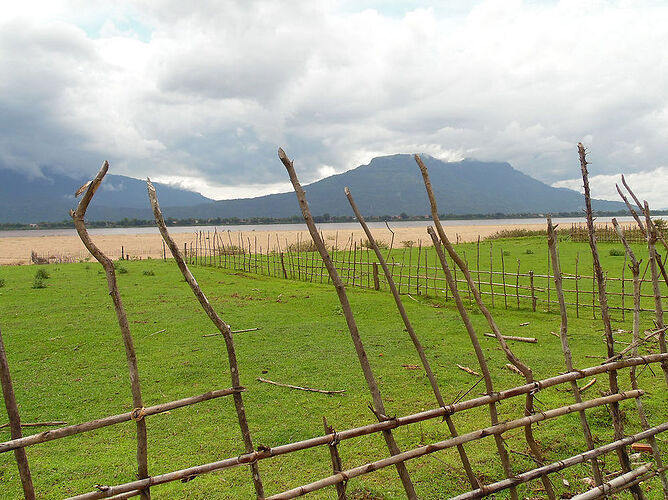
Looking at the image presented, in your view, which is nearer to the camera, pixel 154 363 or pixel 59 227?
pixel 154 363

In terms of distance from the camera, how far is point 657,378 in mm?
5422

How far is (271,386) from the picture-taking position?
5.54 meters

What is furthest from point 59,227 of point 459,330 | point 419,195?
point 419,195

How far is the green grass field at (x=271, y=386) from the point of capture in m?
3.61

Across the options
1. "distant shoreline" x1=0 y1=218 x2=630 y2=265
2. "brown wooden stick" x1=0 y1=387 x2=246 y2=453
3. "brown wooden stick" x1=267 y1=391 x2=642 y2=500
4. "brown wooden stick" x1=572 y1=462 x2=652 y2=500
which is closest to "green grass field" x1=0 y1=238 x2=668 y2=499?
"brown wooden stick" x1=572 y1=462 x2=652 y2=500

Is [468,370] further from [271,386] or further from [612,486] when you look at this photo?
[612,486]

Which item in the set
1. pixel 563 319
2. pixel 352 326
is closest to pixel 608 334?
pixel 563 319

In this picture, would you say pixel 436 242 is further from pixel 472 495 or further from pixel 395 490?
pixel 395 490

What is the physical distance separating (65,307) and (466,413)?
9.80 meters

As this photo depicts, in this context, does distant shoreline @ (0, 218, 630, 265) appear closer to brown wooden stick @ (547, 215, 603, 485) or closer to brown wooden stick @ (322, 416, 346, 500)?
brown wooden stick @ (547, 215, 603, 485)

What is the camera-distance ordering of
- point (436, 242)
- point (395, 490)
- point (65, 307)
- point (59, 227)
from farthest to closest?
1. point (59, 227)
2. point (65, 307)
3. point (395, 490)
4. point (436, 242)

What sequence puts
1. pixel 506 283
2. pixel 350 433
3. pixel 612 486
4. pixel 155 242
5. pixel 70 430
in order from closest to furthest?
1. pixel 70 430
2. pixel 350 433
3. pixel 612 486
4. pixel 506 283
5. pixel 155 242

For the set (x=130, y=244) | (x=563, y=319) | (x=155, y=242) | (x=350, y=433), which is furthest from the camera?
(x=155, y=242)

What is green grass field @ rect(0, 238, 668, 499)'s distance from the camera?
11.8 ft
